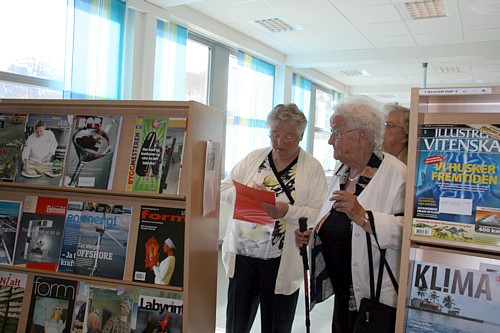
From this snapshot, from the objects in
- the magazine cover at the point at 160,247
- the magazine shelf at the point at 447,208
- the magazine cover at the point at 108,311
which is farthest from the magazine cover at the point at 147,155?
the magazine shelf at the point at 447,208

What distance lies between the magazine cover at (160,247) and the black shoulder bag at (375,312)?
78 cm

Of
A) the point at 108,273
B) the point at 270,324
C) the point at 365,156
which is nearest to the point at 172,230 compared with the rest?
the point at 108,273

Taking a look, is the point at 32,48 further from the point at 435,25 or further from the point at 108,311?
the point at 435,25

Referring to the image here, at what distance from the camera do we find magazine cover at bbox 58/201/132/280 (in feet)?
6.44

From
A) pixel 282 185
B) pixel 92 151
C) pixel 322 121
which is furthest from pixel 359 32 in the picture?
pixel 92 151

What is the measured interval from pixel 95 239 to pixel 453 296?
1564 mm

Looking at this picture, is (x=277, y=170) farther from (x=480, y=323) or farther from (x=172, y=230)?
(x=480, y=323)

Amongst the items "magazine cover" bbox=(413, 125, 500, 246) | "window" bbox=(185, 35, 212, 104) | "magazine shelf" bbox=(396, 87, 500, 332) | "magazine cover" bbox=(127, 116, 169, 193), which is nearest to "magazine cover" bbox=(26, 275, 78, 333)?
"magazine cover" bbox=(127, 116, 169, 193)

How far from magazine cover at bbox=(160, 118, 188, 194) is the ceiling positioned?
3063 millimetres

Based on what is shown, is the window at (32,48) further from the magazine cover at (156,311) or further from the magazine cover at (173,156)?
the magazine cover at (156,311)

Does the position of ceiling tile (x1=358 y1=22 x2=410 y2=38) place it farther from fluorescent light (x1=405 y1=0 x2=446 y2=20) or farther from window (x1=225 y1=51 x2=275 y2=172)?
window (x1=225 y1=51 x2=275 y2=172)

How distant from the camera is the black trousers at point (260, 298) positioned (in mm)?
2191

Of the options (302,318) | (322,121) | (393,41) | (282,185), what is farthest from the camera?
(322,121)

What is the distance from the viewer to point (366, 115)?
6.00 ft
